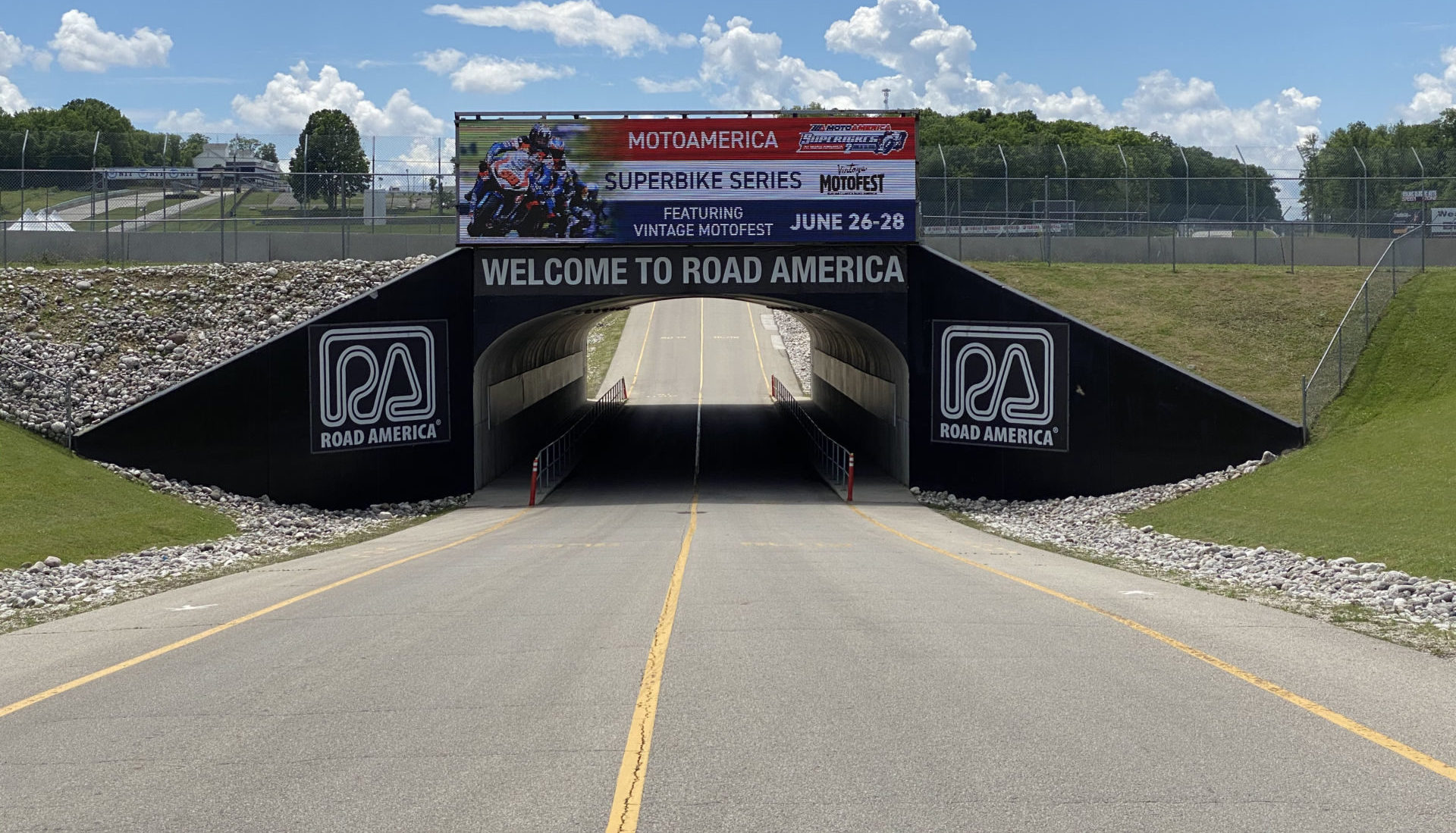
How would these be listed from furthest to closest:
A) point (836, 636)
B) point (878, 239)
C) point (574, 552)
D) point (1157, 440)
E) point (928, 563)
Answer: point (878, 239) < point (1157, 440) < point (574, 552) < point (928, 563) < point (836, 636)

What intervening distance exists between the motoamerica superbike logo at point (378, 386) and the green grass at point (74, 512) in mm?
4553

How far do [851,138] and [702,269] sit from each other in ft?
16.5

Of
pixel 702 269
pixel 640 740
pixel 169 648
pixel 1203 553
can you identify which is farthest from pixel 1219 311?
pixel 640 740

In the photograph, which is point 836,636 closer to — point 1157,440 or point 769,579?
point 769,579

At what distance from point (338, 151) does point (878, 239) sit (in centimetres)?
1891

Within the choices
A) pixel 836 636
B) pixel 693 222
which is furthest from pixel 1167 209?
pixel 836 636

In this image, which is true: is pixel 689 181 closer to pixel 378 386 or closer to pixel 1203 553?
pixel 378 386

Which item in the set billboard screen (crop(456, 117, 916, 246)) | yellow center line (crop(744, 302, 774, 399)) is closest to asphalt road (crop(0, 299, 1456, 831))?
billboard screen (crop(456, 117, 916, 246))

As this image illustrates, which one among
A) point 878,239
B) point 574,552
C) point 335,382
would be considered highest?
point 878,239

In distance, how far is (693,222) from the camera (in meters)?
30.2

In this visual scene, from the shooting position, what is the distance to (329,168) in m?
38.9

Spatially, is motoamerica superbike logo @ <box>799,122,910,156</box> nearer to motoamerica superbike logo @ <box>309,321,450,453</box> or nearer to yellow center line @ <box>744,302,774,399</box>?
motoamerica superbike logo @ <box>309,321,450,453</box>

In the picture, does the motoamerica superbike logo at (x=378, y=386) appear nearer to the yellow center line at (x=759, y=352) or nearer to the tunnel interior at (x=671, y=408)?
the tunnel interior at (x=671, y=408)

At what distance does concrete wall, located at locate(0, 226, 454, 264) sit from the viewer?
35688 millimetres
